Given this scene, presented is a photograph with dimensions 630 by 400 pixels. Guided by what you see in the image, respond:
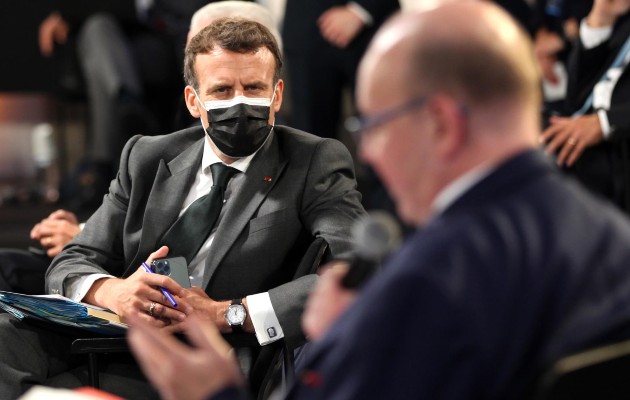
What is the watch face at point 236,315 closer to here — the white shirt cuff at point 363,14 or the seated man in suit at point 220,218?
the seated man in suit at point 220,218

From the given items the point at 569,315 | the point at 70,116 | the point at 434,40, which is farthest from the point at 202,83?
the point at 70,116

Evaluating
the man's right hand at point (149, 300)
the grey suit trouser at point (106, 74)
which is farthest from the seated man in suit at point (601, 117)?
the grey suit trouser at point (106, 74)

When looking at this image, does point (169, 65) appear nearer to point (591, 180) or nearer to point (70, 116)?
point (70, 116)

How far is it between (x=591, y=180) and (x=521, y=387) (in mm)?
3136

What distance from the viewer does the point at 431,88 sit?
1.55m

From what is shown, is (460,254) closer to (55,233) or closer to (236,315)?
(236,315)

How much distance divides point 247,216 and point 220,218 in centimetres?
11

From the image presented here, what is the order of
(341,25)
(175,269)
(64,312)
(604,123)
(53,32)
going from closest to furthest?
1. (64,312)
2. (175,269)
3. (604,123)
4. (341,25)
5. (53,32)

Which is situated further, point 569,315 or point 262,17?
point 262,17

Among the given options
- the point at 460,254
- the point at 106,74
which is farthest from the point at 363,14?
the point at 460,254

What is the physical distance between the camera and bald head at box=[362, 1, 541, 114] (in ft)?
5.07

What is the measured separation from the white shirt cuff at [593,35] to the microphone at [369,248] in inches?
122

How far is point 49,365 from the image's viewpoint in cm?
295

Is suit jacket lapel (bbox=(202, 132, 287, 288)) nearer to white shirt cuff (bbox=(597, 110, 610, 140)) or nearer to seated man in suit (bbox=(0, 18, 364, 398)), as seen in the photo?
seated man in suit (bbox=(0, 18, 364, 398))
